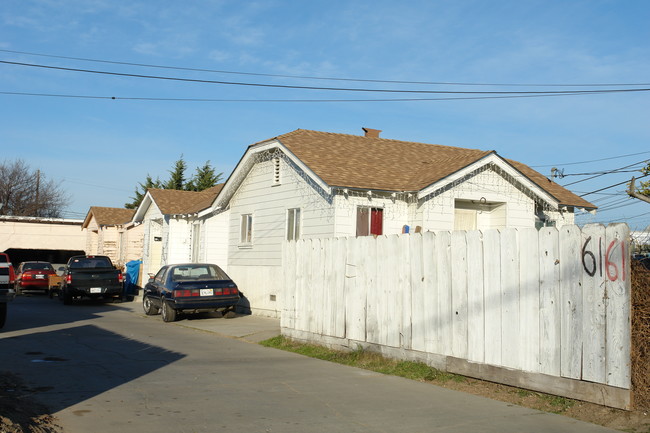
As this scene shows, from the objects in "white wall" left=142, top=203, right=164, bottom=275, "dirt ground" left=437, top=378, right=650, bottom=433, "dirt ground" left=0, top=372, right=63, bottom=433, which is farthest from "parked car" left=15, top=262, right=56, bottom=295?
"dirt ground" left=437, top=378, right=650, bottom=433

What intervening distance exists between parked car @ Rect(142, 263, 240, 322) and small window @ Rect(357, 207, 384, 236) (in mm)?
3946

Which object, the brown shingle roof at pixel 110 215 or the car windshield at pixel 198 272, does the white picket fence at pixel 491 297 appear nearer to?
the car windshield at pixel 198 272

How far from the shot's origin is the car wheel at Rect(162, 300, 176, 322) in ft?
59.6

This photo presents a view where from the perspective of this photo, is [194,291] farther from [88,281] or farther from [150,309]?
[88,281]

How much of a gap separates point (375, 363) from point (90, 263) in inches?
749

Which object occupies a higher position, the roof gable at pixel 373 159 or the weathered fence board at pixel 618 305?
the roof gable at pixel 373 159

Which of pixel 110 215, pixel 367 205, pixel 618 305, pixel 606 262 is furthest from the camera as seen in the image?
pixel 110 215

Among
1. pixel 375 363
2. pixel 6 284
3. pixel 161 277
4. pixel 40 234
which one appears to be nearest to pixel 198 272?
pixel 161 277

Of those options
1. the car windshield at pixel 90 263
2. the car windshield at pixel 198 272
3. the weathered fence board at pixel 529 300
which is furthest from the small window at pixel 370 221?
the car windshield at pixel 90 263

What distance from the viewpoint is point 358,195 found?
677 inches

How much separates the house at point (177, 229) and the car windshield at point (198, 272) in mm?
4828

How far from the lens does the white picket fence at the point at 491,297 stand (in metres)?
7.09

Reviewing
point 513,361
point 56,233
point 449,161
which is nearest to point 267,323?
point 449,161

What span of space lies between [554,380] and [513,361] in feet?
2.11
